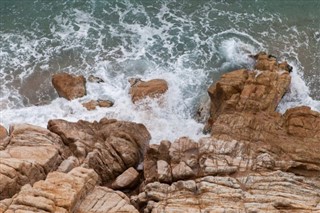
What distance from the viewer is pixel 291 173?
20.5 m

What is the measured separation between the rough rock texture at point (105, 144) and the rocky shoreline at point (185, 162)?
2.1 inches

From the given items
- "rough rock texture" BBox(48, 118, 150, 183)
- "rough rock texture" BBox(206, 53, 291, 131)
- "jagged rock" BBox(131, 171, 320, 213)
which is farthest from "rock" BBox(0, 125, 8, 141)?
"rough rock texture" BBox(206, 53, 291, 131)

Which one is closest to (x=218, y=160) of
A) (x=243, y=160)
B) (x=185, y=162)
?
(x=243, y=160)

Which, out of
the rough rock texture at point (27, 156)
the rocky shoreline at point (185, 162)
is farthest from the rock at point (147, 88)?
the rough rock texture at point (27, 156)

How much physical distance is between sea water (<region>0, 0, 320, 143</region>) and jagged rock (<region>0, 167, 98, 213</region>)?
8328 millimetres

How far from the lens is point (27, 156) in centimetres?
2005

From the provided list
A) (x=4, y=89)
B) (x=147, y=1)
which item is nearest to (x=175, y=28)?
(x=147, y=1)

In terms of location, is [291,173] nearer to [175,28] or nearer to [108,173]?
[108,173]

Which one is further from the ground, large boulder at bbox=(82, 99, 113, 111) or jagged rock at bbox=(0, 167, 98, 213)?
large boulder at bbox=(82, 99, 113, 111)

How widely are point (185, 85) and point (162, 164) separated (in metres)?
9.76

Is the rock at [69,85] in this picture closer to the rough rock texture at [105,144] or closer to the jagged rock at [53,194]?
the rough rock texture at [105,144]

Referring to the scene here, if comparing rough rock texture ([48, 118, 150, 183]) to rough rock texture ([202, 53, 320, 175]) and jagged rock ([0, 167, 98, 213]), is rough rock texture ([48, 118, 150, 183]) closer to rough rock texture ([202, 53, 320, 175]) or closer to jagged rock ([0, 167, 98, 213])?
jagged rock ([0, 167, 98, 213])

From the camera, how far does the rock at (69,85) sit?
2941cm

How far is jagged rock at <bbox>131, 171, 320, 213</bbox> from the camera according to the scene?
18094 mm
